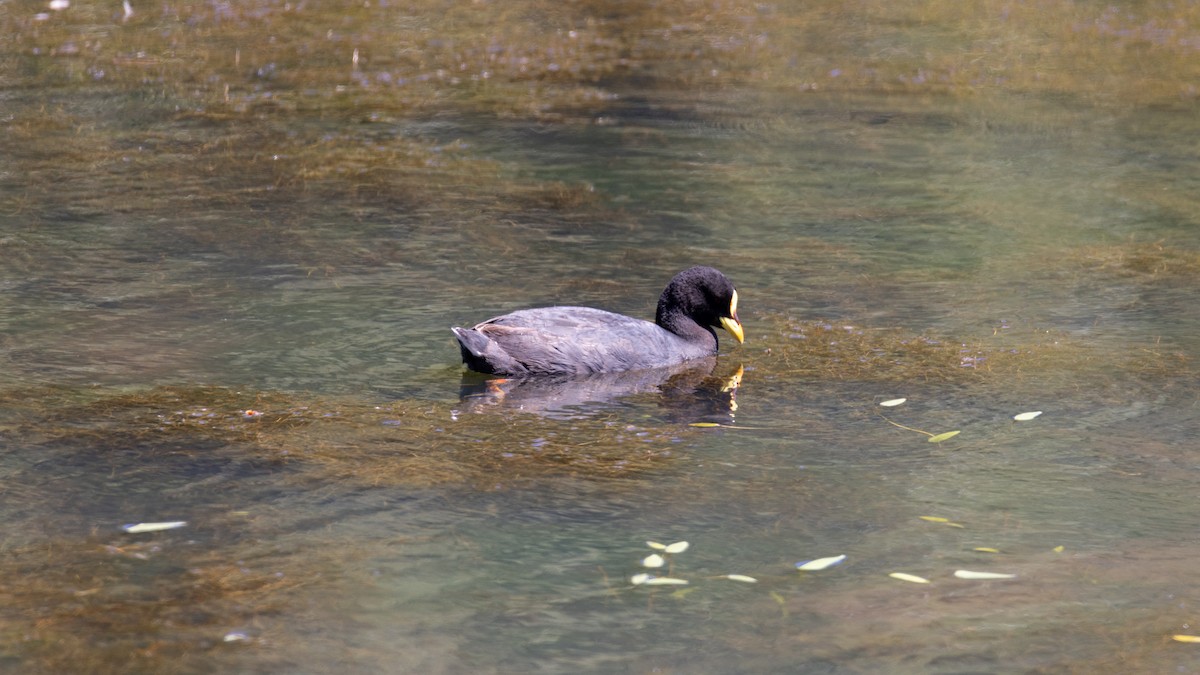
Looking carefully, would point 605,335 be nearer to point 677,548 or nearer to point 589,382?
point 589,382

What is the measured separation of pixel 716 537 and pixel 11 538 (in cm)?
308

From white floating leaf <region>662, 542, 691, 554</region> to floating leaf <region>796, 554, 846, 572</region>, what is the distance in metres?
0.50

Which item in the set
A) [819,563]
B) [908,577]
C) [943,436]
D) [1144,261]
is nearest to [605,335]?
[943,436]

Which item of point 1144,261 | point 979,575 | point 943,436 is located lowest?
point 979,575

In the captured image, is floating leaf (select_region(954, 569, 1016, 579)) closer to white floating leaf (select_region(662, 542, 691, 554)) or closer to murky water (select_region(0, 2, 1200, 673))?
murky water (select_region(0, 2, 1200, 673))

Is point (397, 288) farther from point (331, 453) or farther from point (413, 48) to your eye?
point (413, 48)

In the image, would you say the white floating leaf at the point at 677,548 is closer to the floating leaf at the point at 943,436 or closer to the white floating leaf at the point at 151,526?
the floating leaf at the point at 943,436

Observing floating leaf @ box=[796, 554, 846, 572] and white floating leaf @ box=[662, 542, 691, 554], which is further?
white floating leaf @ box=[662, 542, 691, 554]

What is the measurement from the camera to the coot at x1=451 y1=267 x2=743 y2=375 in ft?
31.2

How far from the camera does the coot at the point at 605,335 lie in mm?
9508

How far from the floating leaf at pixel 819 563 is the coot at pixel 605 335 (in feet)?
9.81

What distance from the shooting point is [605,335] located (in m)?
9.67

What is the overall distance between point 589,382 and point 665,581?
3041mm

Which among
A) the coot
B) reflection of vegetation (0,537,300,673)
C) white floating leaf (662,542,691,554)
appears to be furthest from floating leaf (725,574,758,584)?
the coot
